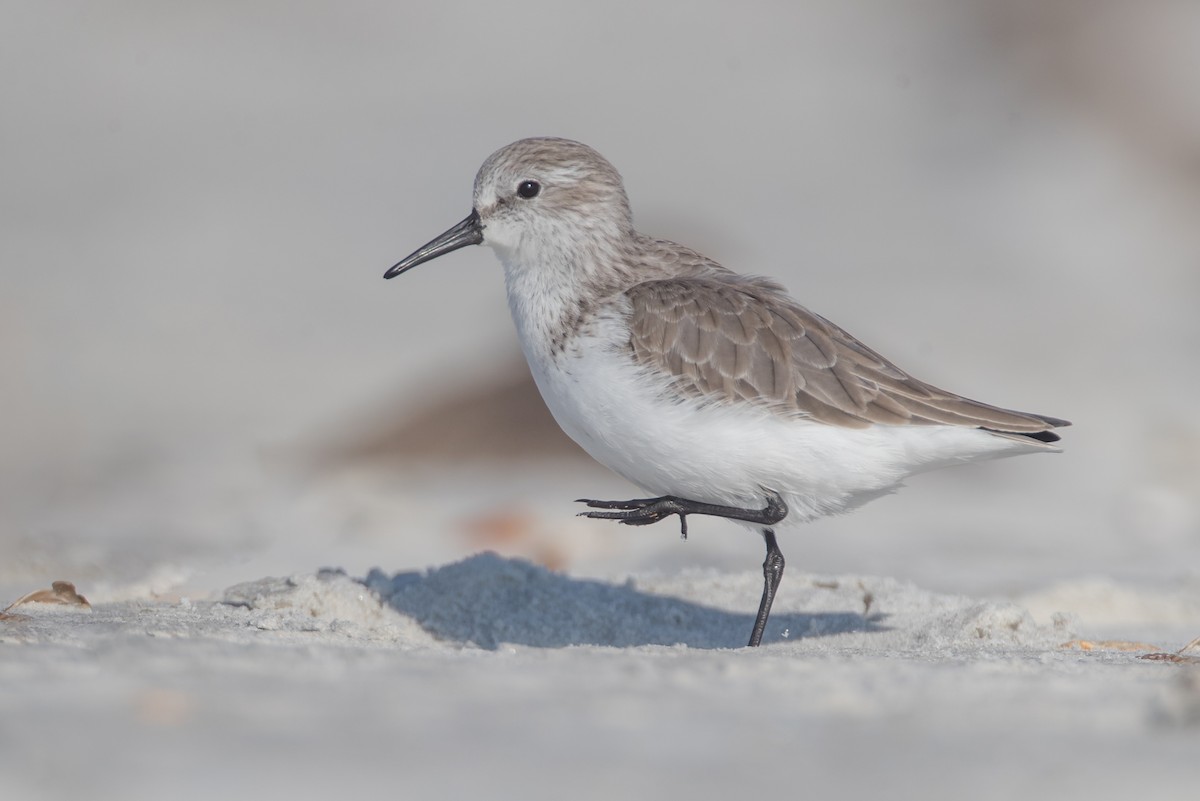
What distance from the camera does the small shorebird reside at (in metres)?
4.55

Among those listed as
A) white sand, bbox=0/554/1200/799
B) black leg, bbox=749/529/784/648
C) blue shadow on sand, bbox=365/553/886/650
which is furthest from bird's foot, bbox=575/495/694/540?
white sand, bbox=0/554/1200/799

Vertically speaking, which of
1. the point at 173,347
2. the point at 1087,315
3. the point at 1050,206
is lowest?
the point at 173,347

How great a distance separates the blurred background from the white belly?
1.89m

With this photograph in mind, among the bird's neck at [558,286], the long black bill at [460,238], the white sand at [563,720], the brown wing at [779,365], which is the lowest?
the white sand at [563,720]

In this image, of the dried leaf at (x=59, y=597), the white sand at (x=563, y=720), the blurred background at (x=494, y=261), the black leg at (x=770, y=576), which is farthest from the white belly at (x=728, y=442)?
the blurred background at (x=494, y=261)

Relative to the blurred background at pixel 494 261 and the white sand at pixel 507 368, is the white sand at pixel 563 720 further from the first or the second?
the blurred background at pixel 494 261

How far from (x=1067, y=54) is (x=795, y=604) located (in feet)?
50.0

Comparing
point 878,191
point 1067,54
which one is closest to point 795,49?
point 1067,54

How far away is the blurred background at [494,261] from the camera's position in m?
7.62

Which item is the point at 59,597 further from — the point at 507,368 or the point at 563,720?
the point at 507,368

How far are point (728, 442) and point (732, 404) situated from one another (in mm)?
133

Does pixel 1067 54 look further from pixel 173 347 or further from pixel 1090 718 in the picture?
pixel 1090 718

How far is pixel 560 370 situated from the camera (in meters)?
4.70

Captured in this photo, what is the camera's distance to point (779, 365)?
15.3ft
